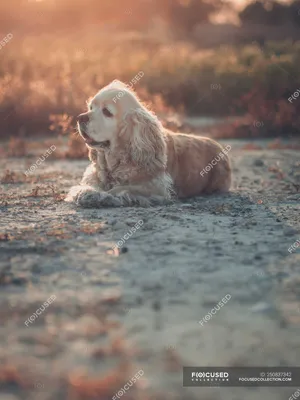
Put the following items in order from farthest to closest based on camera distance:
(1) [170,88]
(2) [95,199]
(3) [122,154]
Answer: (1) [170,88] → (3) [122,154] → (2) [95,199]

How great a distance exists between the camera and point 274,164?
35.9 ft

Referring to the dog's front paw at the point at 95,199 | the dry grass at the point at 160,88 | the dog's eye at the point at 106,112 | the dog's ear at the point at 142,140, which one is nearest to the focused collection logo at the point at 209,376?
the dog's front paw at the point at 95,199

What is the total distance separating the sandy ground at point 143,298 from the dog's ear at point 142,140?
2.15 ft

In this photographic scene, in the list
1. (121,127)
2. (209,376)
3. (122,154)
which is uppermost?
(121,127)

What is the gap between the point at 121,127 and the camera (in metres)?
6.82

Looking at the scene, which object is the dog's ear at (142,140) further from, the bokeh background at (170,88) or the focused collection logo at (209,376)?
the focused collection logo at (209,376)

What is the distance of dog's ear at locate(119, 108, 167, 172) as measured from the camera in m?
6.78

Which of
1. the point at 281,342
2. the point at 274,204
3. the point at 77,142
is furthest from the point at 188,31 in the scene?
the point at 281,342

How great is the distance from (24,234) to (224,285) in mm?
2154

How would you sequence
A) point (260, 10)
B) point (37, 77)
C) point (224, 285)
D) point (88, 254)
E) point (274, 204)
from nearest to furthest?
point (224, 285) < point (88, 254) < point (274, 204) < point (37, 77) < point (260, 10)

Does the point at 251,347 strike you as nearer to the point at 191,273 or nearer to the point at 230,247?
the point at 191,273

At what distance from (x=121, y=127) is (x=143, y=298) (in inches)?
134

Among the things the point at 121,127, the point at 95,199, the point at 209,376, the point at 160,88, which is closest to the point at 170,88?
the point at 160,88

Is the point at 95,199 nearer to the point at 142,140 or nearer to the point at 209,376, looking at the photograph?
the point at 142,140
